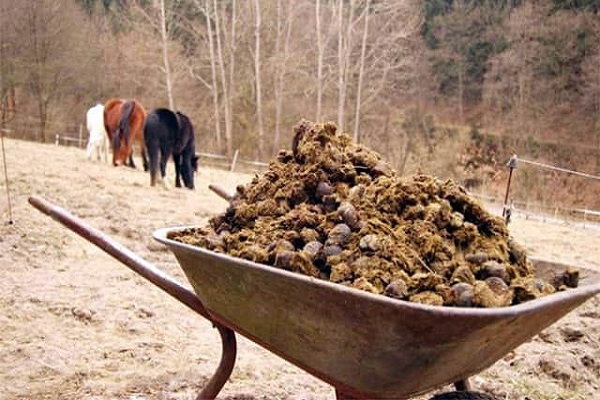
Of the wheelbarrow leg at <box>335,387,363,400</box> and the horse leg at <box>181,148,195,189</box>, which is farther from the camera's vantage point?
the horse leg at <box>181,148,195,189</box>

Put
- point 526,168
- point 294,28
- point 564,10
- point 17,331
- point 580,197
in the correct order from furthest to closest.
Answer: point 294,28 < point 564,10 < point 526,168 < point 580,197 < point 17,331

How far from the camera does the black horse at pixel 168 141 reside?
8.45 meters

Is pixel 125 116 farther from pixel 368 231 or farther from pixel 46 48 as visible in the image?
pixel 368 231

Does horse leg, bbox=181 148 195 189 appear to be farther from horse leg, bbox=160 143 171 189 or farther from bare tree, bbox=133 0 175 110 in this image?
bare tree, bbox=133 0 175 110

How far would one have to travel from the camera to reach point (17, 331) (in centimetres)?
304

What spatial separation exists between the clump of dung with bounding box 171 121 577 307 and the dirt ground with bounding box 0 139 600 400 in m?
0.93

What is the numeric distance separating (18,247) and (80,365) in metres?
2.27

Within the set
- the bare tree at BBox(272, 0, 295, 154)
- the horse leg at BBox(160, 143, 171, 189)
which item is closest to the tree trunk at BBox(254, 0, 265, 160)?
the bare tree at BBox(272, 0, 295, 154)

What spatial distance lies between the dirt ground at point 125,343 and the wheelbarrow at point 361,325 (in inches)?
36.8

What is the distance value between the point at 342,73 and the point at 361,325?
16.5 m

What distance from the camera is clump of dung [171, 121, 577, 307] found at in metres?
1.54

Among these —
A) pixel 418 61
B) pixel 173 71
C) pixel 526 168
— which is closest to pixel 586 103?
pixel 526 168

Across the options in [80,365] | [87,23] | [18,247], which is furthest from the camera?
[87,23]

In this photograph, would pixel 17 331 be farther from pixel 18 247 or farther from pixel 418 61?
pixel 418 61
